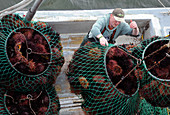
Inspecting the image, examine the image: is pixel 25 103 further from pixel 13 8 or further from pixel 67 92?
pixel 67 92

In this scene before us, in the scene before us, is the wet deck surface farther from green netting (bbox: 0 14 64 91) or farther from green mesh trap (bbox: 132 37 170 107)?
green mesh trap (bbox: 132 37 170 107)

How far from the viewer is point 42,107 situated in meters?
2.35

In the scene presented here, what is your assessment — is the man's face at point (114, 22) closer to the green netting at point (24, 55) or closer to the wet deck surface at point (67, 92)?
the green netting at point (24, 55)

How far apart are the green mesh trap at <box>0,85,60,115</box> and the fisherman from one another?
3.31 feet

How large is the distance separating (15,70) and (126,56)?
4.28 ft

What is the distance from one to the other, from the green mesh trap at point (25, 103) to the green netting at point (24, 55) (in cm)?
10

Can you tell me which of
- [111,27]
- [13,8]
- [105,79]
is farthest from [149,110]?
[13,8]

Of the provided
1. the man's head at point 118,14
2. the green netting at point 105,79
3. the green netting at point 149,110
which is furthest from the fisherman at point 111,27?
the green netting at point 149,110

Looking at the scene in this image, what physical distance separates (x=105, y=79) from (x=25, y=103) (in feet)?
3.26

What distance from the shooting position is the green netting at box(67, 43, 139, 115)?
7.05 feet

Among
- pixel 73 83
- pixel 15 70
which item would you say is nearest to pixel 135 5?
pixel 73 83

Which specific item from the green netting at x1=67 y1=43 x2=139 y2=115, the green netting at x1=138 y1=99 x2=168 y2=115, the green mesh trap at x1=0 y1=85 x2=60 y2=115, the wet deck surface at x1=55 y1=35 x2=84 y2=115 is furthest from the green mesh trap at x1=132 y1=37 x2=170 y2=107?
the wet deck surface at x1=55 y1=35 x2=84 y2=115

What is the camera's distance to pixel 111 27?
269 centimetres

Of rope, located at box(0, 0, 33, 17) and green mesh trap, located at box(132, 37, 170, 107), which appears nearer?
rope, located at box(0, 0, 33, 17)
